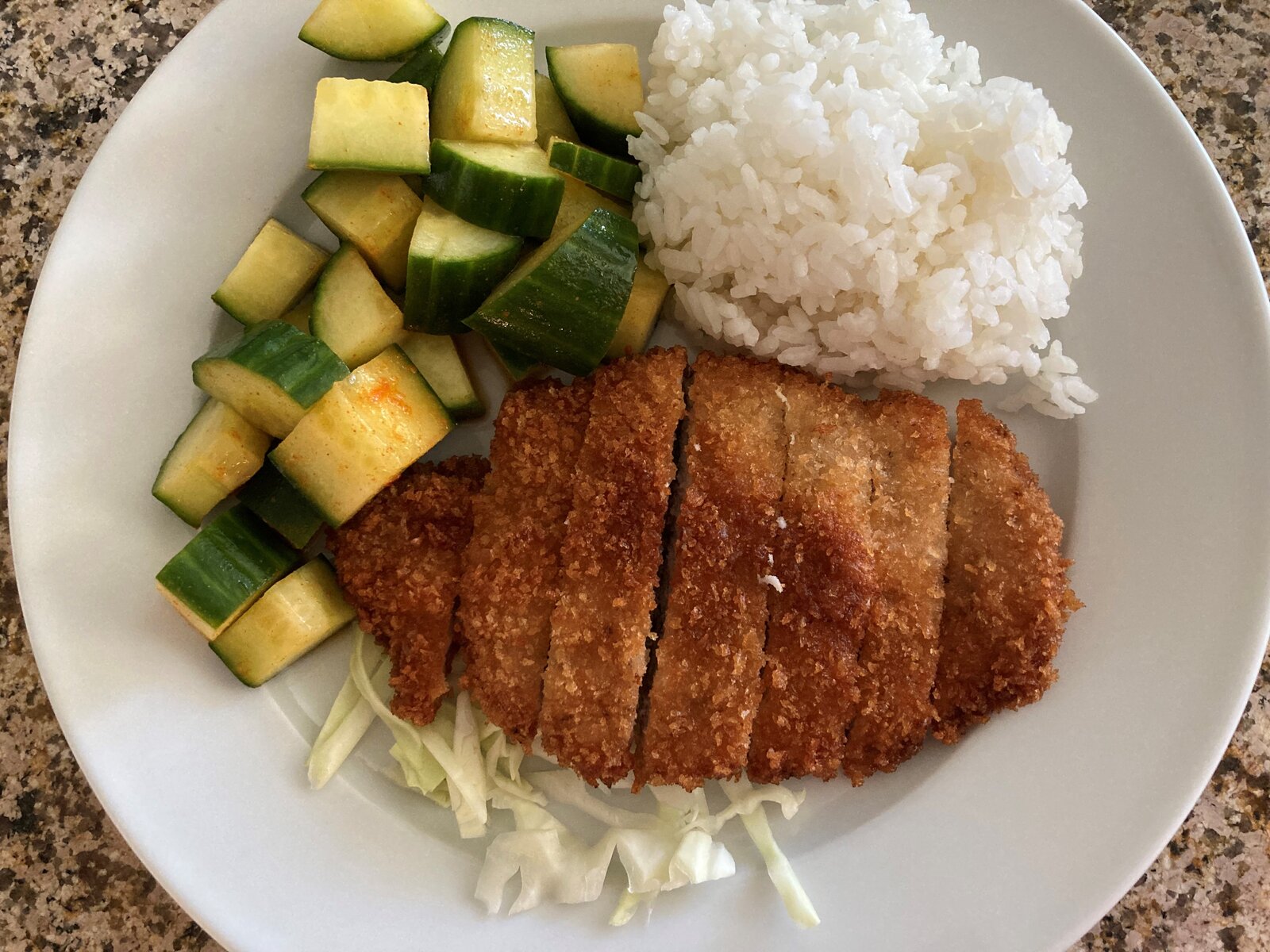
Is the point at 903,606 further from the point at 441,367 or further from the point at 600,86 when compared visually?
the point at 600,86

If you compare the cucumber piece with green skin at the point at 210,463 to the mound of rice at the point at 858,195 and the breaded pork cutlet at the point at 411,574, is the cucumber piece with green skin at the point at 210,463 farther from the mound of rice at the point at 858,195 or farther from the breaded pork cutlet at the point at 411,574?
the mound of rice at the point at 858,195

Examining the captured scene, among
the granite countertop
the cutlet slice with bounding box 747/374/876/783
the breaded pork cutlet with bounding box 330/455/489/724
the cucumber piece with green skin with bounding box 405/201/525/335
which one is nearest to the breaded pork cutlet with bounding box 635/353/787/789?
the cutlet slice with bounding box 747/374/876/783

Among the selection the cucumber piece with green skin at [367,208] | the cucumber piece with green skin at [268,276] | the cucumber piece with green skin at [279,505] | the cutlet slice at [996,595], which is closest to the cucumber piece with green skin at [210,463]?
the cucumber piece with green skin at [279,505]

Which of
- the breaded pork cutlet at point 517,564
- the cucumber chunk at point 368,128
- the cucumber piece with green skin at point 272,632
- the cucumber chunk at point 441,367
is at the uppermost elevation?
the cucumber chunk at point 368,128

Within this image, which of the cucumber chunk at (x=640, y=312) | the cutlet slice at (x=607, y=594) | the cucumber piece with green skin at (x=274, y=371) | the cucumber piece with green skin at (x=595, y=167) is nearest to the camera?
the cucumber piece with green skin at (x=274, y=371)

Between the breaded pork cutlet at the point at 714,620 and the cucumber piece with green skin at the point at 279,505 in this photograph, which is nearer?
the breaded pork cutlet at the point at 714,620

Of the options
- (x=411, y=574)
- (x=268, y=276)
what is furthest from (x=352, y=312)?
(x=411, y=574)

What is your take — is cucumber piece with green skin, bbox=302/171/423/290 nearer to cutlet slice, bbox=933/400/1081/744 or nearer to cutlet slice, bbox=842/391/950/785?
cutlet slice, bbox=842/391/950/785
